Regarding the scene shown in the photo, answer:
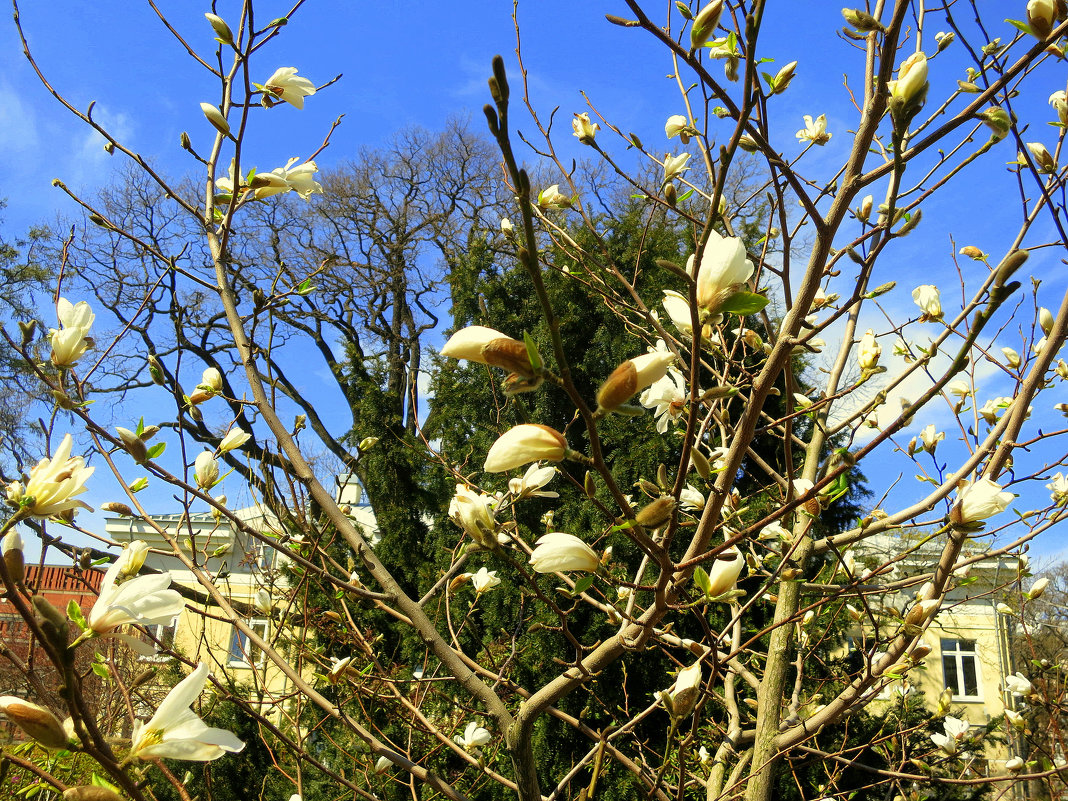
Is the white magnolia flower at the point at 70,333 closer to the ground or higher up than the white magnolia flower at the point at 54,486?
higher up

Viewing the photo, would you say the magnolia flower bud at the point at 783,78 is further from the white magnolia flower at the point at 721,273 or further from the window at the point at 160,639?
the window at the point at 160,639

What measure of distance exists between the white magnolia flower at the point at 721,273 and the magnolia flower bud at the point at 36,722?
788 mm

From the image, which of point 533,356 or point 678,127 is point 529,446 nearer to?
point 533,356

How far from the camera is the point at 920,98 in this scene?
969 millimetres

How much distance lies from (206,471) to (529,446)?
4.28ft

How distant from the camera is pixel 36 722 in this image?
657mm

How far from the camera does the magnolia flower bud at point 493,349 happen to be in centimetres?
67

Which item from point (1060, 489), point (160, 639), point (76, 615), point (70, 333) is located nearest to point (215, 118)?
point (70, 333)

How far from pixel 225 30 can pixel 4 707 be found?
148 cm

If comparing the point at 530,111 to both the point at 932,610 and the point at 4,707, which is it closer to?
the point at 932,610

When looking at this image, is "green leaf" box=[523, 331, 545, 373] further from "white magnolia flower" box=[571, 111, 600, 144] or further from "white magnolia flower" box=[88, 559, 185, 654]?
"white magnolia flower" box=[571, 111, 600, 144]

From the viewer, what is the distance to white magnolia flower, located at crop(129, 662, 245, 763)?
71 centimetres

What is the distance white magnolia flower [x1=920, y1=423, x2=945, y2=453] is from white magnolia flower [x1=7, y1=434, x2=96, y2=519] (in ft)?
7.50

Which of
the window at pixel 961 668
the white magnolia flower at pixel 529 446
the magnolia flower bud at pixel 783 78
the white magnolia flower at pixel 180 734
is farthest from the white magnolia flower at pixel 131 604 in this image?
the window at pixel 961 668
